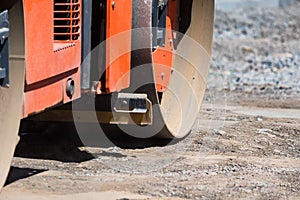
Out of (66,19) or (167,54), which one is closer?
(66,19)

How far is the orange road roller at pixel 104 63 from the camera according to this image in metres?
4.54

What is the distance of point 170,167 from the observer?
600 cm

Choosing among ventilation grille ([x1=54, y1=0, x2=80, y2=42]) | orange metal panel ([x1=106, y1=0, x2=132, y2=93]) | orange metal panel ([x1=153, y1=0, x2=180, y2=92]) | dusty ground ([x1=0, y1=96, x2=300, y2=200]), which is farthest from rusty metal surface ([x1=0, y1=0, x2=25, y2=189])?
orange metal panel ([x1=153, y1=0, x2=180, y2=92])

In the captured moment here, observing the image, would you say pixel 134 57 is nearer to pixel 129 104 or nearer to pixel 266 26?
pixel 129 104

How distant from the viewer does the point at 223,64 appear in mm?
13477

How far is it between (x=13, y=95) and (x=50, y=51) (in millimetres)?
497

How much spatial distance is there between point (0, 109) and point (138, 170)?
1555 mm

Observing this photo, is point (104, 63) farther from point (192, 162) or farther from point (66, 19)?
point (192, 162)

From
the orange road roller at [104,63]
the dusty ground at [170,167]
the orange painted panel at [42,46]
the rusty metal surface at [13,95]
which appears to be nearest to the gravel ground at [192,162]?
the dusty ground at [170,167]

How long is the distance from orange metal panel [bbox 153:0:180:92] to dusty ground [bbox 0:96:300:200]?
499mm

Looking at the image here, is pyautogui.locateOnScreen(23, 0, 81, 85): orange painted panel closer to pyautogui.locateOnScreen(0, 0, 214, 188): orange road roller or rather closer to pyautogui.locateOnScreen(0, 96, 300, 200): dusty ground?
pyautogui.locateOnScreen(0, 0, 214, 188): orange road roller

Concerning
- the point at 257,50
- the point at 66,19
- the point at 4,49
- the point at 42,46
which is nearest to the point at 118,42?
the point at 66,19

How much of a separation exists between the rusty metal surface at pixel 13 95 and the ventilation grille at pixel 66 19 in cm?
77

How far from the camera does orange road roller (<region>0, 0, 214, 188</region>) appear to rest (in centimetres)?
454
